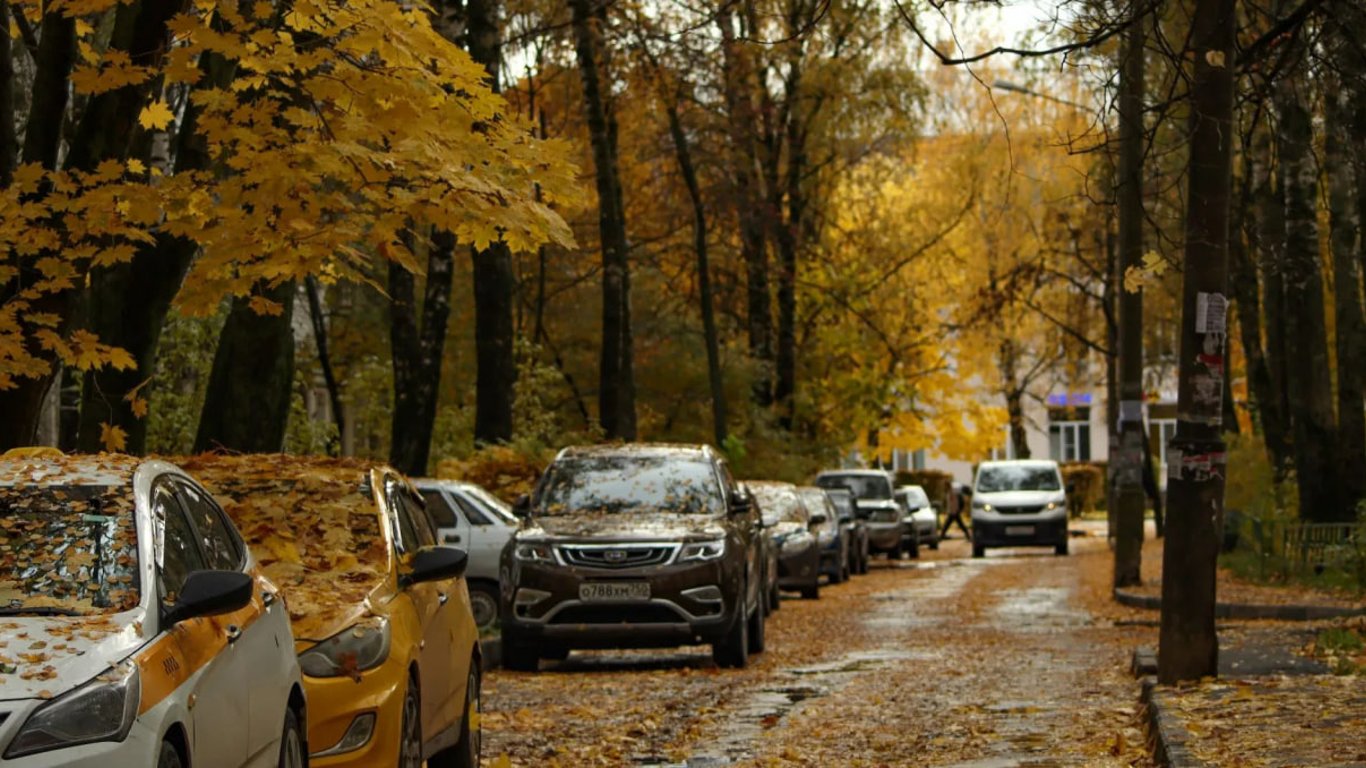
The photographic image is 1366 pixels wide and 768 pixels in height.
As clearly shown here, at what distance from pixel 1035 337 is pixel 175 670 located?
226 feet

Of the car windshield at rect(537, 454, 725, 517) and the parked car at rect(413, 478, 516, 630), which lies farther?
the parked car at rect(413, 478, 516, 630)

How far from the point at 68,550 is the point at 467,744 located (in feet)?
14.6

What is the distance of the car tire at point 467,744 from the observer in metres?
11.3

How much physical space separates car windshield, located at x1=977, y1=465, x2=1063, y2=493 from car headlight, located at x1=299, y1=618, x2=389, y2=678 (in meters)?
40.5

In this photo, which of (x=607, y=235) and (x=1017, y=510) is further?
(x=1017, y=510)

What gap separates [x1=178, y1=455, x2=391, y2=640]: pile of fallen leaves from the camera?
991 cm

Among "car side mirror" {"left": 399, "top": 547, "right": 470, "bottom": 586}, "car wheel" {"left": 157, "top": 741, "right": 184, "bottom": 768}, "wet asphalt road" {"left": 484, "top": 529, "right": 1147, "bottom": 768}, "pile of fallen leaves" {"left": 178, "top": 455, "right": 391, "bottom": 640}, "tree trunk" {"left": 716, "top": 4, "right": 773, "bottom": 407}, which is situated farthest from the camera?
"tree trunk" {"left": 716, "top": 4, "right": 773, "bottom": 407}

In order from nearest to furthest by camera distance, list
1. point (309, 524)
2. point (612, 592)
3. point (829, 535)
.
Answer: point (309, 524) → point (612, 592) → point (829, 535)

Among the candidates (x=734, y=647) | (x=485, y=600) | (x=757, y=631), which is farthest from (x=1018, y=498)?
(x=734, y=647)

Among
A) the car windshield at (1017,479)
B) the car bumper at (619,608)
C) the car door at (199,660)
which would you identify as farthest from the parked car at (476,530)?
the car windshield at (1017,479)

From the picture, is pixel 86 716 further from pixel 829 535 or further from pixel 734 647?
pixel 829 535

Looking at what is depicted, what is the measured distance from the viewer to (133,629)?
21.7 feet

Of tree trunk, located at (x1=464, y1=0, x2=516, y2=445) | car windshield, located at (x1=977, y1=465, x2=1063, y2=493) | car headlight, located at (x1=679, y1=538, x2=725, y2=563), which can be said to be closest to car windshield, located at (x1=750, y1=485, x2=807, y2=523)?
tree trunk, located at (x1=464, y1=0, x2=516, y2=445)

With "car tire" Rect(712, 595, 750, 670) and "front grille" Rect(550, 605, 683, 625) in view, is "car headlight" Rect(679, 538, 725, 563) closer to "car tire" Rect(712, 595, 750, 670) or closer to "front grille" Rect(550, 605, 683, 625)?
"front grille" Rect(550, 605, 683, 625)
